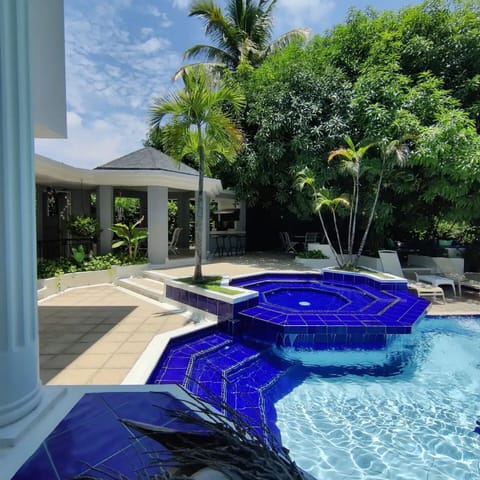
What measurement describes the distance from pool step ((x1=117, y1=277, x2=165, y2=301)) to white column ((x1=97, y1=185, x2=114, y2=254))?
209 cm

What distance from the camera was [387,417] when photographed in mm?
3760

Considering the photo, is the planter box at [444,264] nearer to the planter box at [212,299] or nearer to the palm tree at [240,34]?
the planter box at [212,299]

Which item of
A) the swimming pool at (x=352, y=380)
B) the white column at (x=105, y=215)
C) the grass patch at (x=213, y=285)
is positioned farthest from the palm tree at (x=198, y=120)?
the white column at (x=105, y=215)

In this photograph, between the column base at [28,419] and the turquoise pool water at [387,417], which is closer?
the column base at [28,419]

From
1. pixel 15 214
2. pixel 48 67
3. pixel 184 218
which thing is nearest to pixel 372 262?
pixel 184 218

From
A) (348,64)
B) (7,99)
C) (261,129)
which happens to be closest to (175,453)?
(7,99)

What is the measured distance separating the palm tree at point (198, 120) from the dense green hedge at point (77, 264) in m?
3.97

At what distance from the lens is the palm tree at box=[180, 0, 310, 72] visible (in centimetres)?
1539

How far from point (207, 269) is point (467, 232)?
1318 centimetres

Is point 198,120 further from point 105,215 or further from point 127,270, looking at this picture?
point 105,215

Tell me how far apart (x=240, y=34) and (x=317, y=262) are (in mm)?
12608

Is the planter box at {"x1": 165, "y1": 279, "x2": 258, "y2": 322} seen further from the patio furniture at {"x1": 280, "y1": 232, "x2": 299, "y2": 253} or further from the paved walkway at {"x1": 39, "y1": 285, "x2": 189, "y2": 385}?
the patio furniture at {"x1": 280, "y1": 232, "x2": 299, "y2": 253}

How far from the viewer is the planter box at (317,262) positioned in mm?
11891

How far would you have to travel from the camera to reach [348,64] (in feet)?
39.6
